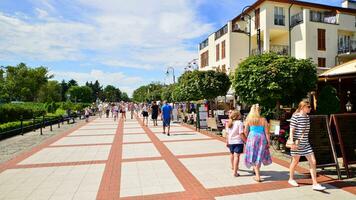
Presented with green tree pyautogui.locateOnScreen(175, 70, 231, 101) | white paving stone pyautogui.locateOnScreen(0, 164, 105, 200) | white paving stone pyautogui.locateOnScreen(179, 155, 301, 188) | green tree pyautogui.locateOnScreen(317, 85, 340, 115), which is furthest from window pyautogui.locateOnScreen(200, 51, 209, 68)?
white paving stone pyautogui.locateOnScreen(0, 164, 105, 200)

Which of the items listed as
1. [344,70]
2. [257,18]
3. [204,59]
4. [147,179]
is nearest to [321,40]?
[257,18]

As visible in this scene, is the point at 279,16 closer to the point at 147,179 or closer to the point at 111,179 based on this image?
the point at 147,179

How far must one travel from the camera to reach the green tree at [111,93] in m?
140

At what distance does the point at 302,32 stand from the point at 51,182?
27269 millimetres

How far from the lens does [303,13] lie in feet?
92.8

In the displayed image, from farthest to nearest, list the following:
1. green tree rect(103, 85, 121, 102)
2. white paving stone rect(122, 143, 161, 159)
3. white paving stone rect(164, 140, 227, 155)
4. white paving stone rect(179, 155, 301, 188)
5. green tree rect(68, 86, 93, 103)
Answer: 1. green tree rect(103, 85, 121, 102)
2. green tree rect(68, 86, 93, 103)
3. white paving stone rect(164, 140, 227, 155)
4. white paving stone rect(122, 143, 161, 159)
5. white paving stone rect(179, 155, 301, 188)

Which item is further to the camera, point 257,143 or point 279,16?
point 279,16

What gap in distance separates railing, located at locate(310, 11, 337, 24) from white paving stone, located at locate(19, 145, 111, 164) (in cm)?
2526

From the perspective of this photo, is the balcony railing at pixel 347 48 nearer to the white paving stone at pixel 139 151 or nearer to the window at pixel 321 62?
the window at pixel 321 62

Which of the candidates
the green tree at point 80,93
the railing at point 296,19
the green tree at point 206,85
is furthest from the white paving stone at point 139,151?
the green tree at point 80,93

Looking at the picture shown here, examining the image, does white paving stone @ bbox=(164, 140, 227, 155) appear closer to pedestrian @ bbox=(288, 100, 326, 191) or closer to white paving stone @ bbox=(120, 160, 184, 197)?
white paving stone @ bbox=(120, 160, 184, 197)

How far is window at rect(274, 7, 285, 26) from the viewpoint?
29453mm

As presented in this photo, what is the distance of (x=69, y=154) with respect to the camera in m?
10.5

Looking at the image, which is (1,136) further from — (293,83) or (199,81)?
(293,83)
